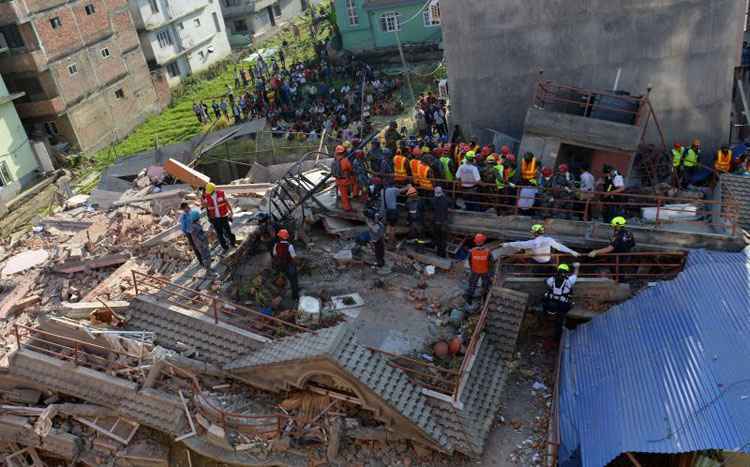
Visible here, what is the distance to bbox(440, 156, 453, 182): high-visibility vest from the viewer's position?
14727mm

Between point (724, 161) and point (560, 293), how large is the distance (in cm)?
730

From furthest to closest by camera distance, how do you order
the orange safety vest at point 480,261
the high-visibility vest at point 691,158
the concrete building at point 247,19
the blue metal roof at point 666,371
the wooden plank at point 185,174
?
the concrete building at point 247,19
the wooden plank at point 185,174
the high-visibility vest at point 691,158
the orange safety vest at point 480,261
the blue metal roof at point 666,371

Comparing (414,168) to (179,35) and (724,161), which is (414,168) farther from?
(179,35)

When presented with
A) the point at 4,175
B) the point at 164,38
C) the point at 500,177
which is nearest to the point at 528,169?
the point at 500,177

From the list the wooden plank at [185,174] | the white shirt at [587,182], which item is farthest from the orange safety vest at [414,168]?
the wooden plank at [185,174]

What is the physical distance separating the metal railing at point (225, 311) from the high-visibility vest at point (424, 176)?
15.6 feet

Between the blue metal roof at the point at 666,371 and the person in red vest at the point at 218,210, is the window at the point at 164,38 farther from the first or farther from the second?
the blue metal roof at the point at 666,371

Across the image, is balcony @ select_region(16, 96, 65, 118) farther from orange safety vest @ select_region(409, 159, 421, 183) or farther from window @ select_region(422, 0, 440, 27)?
orange safety vest @ select_region(409, 159, 421, 183)

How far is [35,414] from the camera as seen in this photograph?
1249cm

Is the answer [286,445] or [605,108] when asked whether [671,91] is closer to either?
[605,108]

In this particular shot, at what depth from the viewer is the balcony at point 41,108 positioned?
31.4 m

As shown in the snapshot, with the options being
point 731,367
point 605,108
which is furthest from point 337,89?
point 731,367

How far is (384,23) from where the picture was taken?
37844 millimetres

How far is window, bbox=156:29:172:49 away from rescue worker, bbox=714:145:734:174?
3582cm
